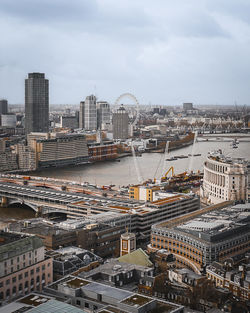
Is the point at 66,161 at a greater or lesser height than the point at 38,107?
lesser

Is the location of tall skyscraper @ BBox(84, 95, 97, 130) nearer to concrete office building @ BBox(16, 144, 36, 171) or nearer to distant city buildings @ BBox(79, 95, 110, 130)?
distant city buildings @ BBox(79, 95, 110, 130)

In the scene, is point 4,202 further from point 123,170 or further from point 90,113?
point 90,113

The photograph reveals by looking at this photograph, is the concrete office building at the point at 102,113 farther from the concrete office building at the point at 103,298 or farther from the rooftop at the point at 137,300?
the rooftop at the point at 137,300

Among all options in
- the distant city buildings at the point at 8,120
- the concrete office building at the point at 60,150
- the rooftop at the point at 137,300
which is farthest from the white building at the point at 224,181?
the distant city buildings at the point at 8,120

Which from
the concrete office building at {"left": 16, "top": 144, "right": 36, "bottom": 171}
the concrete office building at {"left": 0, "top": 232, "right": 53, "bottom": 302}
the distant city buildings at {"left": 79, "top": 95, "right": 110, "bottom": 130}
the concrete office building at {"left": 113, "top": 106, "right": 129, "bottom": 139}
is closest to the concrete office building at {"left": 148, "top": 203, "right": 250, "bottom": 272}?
the concrete office building at {"left": 0, "top": 232, "right": 53, "bottom": 302}

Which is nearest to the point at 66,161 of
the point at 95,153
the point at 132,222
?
the point at 95,153

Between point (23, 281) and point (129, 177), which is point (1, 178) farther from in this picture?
point (23, 281)

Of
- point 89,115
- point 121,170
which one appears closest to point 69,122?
point 89,115
